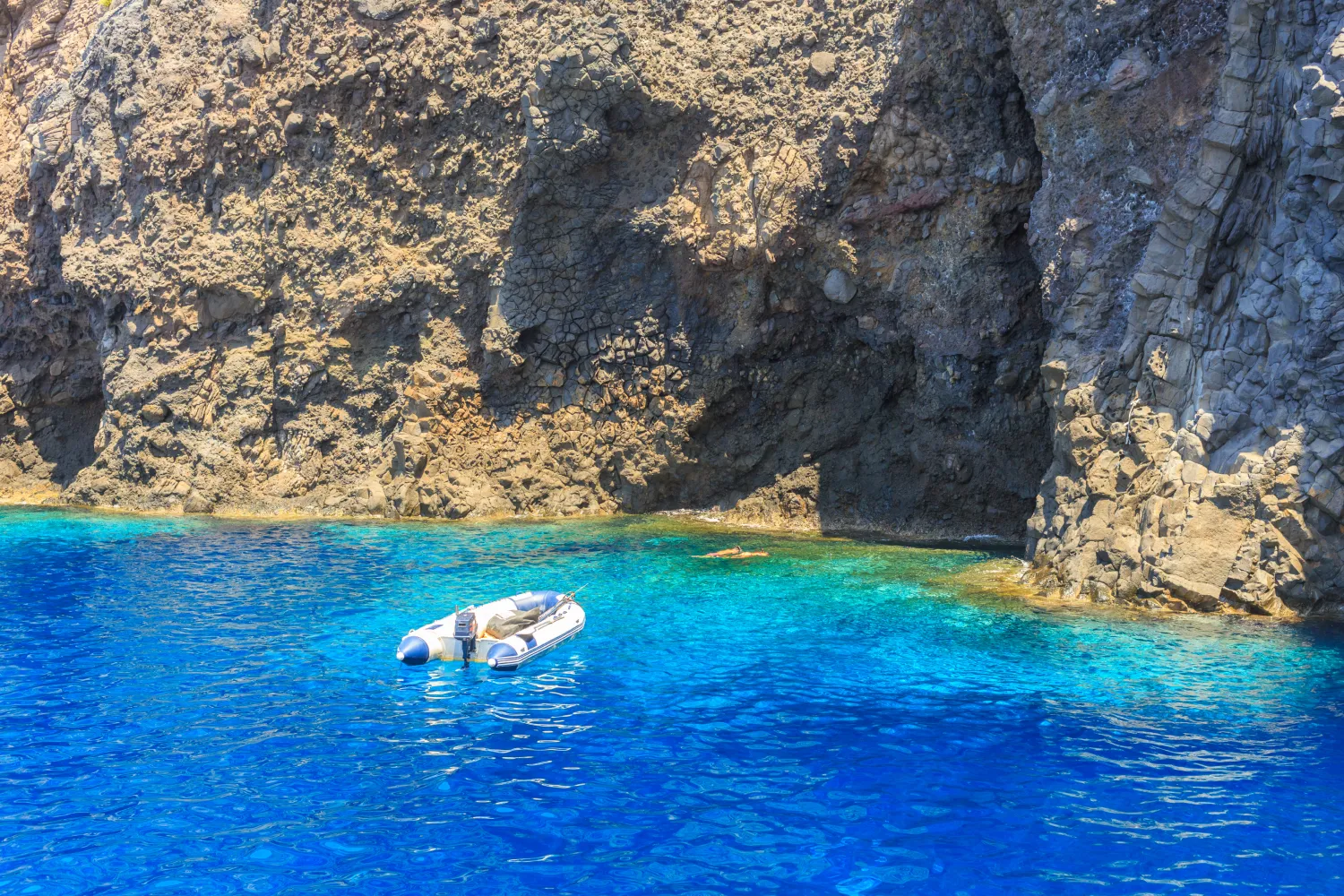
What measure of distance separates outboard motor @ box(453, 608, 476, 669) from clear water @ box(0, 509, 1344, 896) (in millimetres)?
286

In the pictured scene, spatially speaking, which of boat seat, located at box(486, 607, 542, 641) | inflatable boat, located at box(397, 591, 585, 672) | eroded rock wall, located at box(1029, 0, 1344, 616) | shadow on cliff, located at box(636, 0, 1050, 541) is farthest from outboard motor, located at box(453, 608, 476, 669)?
shadow on cliff, located at box(636, 0, 1050, 541)

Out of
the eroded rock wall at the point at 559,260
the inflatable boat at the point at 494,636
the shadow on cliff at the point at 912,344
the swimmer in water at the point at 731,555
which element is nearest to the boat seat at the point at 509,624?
the inflatable boat at the point at 494,636

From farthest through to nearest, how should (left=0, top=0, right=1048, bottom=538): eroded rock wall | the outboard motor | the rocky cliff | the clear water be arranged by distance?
(left=0, top=0, right=1048, bottom=538): eroded rock wall
the rocky cliff
the outboard motor
the clear water

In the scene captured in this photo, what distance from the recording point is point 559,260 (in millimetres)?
31406

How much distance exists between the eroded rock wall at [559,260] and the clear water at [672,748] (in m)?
9.13

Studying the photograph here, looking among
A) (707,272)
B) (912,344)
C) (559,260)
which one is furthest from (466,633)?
(559,260)

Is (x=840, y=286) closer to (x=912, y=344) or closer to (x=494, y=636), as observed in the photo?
(x=912, y=344)

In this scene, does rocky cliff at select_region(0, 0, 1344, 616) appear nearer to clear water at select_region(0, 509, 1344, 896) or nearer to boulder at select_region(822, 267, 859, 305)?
boulder at select_region(822, 267, 859, 305)

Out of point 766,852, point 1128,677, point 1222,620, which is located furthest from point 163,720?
point 1222,620

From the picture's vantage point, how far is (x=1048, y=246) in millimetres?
23047

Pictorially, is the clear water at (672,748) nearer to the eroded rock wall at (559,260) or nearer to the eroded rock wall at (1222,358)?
the eroded rock wall at (1222,358)

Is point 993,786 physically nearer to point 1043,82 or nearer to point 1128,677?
point 1128,677

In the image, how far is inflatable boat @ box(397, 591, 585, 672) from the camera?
52.9 feet

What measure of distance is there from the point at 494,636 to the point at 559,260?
53.8ft
